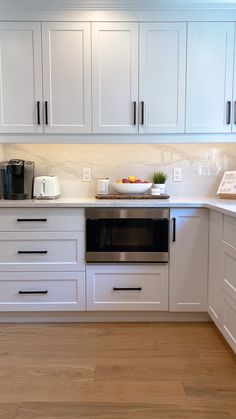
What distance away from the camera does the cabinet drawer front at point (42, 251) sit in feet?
8.82

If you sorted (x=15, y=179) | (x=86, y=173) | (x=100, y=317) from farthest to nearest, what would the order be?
(x=86, y=173), (x=15, y=179), (x=100, y=317)

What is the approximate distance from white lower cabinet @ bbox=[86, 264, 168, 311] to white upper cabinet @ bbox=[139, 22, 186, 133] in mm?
1125

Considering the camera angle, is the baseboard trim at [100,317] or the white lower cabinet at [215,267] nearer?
the white lower cabinet at [215,267]

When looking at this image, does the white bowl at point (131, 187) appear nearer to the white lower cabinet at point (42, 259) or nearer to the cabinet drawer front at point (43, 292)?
the white lower cabinet at point (42, 259)

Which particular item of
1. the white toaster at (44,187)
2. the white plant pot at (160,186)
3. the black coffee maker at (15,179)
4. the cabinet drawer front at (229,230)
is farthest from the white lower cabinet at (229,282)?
the black coffee maker at (15,179)

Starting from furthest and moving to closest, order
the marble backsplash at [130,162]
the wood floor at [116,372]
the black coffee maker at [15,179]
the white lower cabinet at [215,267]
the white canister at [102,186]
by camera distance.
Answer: the marble backsplash at [130,162]
the white canister at [102,186]
the black coffee maker at [15,179]
the white lower cabinet at [215,267]
the wood floor at [116,372]

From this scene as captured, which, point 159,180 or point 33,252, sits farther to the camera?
point 159,180

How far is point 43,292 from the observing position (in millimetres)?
2721

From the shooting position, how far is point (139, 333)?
8.49ft

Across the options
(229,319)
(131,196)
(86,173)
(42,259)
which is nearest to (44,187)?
(86,173)

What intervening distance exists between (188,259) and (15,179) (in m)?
1.52

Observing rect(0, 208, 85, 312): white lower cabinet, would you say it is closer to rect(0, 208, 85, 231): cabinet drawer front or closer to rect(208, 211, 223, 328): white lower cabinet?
rect(0, 208, 85, 231): cabinet drawer front

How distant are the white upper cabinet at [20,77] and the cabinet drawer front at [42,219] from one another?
687 mm

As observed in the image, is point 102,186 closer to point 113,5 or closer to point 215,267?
point 215,267
